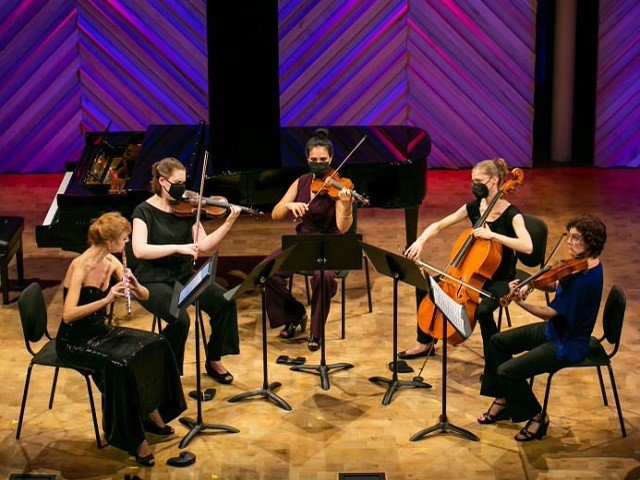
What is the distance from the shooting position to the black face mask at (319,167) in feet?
21.1

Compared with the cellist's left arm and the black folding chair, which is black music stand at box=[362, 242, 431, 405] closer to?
the cellist's left arm

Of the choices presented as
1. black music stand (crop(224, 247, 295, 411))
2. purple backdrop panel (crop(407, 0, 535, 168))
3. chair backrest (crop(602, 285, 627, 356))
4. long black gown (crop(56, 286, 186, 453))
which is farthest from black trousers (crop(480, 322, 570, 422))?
purple backdrop panel (crop(407, 0, 535, 168))

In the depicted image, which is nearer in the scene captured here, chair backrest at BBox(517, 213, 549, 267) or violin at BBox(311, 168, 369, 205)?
chair backrest at BBox(517, 213, 549, 267)

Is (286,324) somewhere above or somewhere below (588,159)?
below

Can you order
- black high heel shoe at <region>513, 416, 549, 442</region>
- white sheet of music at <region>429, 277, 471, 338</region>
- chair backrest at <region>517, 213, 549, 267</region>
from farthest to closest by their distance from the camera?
chair backrest at <region>517, 213, 549, 267</region>
black high heel shoe at <region>513, 416, 549, 442</region>
white sheet of music at <region>429, 277, 471, 338</region>

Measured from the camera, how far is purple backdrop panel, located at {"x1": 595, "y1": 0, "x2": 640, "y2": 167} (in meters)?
10.7

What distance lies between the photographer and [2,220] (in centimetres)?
743

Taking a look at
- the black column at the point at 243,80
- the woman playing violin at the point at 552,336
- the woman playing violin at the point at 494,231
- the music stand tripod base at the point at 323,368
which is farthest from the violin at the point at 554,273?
the black column at the point at 243,80

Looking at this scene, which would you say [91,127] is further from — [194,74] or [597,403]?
[597,403]

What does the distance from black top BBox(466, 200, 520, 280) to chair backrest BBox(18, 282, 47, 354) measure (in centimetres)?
230

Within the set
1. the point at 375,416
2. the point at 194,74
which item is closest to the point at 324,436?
the point at 375,416

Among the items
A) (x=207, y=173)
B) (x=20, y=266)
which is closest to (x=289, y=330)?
(x=207, y=173)

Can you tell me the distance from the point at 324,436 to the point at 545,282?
1.30 metres

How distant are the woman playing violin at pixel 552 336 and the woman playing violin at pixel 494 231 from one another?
1.18 ft
